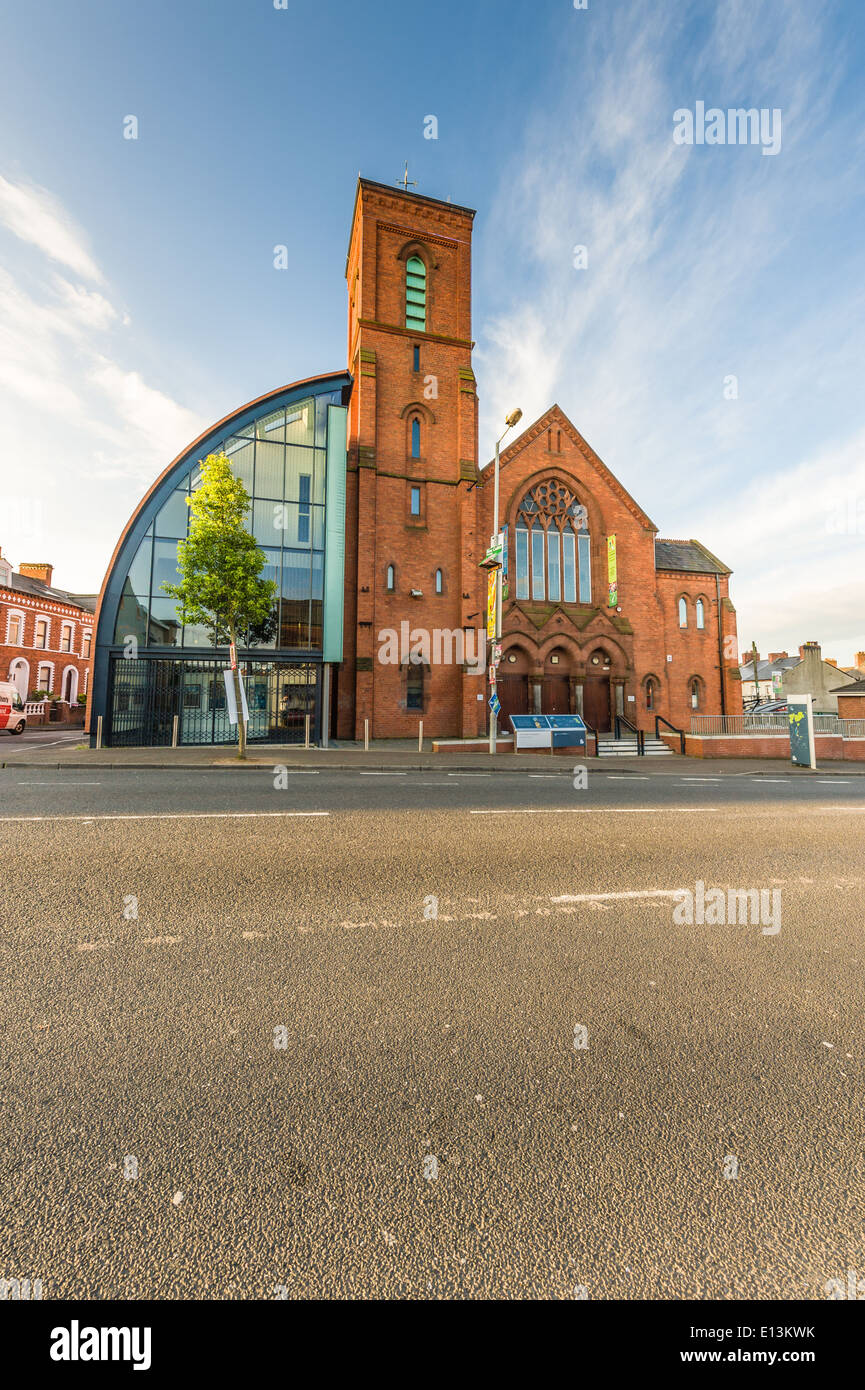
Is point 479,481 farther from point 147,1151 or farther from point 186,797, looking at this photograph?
point 147,1151

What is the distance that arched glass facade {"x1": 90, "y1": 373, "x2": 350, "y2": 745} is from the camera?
20.6 meters

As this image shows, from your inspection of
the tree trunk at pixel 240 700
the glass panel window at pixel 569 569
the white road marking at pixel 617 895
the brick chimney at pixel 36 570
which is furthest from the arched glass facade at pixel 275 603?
the brick chimney at pixel 36 570

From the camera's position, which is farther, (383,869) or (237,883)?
(383,869)

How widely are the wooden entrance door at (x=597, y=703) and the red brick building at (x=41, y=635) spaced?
31432 mm

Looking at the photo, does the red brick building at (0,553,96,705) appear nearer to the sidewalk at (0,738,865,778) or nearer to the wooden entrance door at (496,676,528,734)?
the sidewalk at (0,738,865,778)

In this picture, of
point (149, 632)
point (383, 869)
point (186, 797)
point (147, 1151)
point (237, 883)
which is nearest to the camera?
point (147, 1151)

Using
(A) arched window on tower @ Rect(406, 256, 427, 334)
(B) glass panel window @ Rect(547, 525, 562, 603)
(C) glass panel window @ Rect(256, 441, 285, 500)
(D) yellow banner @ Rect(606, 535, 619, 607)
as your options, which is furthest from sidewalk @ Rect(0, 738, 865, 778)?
(A) arched window on tower @ Rect(406, 256, 427, 334)

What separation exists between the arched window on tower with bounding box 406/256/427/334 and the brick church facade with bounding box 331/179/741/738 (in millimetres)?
74

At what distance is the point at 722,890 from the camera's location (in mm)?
4680

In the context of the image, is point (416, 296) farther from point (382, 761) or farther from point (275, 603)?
point (382, 761)

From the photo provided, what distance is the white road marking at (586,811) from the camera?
792 cm
